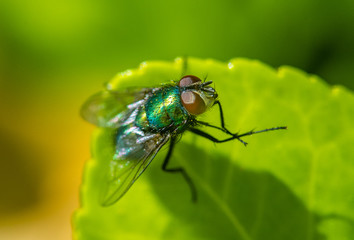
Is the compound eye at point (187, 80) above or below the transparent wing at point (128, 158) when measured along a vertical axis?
above

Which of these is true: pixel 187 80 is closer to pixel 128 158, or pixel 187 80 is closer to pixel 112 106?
pixel 128 158

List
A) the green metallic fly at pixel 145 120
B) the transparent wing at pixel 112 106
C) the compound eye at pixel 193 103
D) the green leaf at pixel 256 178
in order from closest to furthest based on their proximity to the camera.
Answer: the green leaf at pixel 256 178
the green metallic fly at pixel 145 120
the compound eye at pixel 193 103
the transparent wing at pixel 112 106

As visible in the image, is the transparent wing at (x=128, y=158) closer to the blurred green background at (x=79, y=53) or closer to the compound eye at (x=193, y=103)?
the compound eye at (x=193, y=103)

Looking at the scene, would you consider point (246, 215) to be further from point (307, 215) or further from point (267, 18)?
point (267, 18)

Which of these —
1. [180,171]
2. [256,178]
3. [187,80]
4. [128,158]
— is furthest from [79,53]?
[256,178]

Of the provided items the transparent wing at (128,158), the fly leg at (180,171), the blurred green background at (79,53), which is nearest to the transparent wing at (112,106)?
the transparent wing at (128,158)

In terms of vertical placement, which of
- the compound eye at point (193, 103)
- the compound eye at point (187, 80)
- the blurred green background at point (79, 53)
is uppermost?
the compound eye at point (187, 80)
